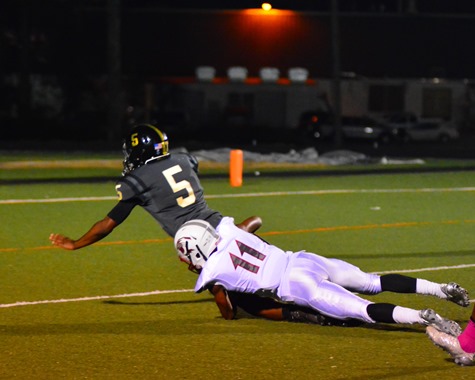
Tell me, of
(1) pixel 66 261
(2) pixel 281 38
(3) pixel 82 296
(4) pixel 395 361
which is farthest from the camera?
(2) pixel 281 38

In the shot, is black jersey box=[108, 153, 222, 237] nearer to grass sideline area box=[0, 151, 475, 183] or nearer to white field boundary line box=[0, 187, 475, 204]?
white field boundary line box=[0, 187, 475, 204]

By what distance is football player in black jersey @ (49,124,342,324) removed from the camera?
9570 millimetres

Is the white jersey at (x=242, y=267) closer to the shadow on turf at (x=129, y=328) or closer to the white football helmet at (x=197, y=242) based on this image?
the white football helmet at (x=197, y=242)

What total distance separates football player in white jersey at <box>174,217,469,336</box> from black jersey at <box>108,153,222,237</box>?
25 cm

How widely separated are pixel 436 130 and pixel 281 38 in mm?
11694

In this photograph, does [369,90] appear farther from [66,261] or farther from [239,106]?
[66,261]

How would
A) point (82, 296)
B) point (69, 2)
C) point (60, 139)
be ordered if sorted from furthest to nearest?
1. point (69, 2)
2. point (60, 139)
3. point (82, 296)

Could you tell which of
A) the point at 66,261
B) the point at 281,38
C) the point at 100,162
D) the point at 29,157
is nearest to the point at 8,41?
the point at 281,38

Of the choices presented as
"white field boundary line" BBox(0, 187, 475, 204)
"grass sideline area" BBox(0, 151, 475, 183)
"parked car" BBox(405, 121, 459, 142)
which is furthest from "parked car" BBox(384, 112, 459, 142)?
"white field boundary line" BBox(0, 187, 475, 204)

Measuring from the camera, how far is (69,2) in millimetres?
52438

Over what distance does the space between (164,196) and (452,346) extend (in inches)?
107

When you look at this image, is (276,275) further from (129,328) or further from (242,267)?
(129,328)

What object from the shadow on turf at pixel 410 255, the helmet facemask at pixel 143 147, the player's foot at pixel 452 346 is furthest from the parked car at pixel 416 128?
the player's foot at pixel 452 346

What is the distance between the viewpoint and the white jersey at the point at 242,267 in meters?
9.17
